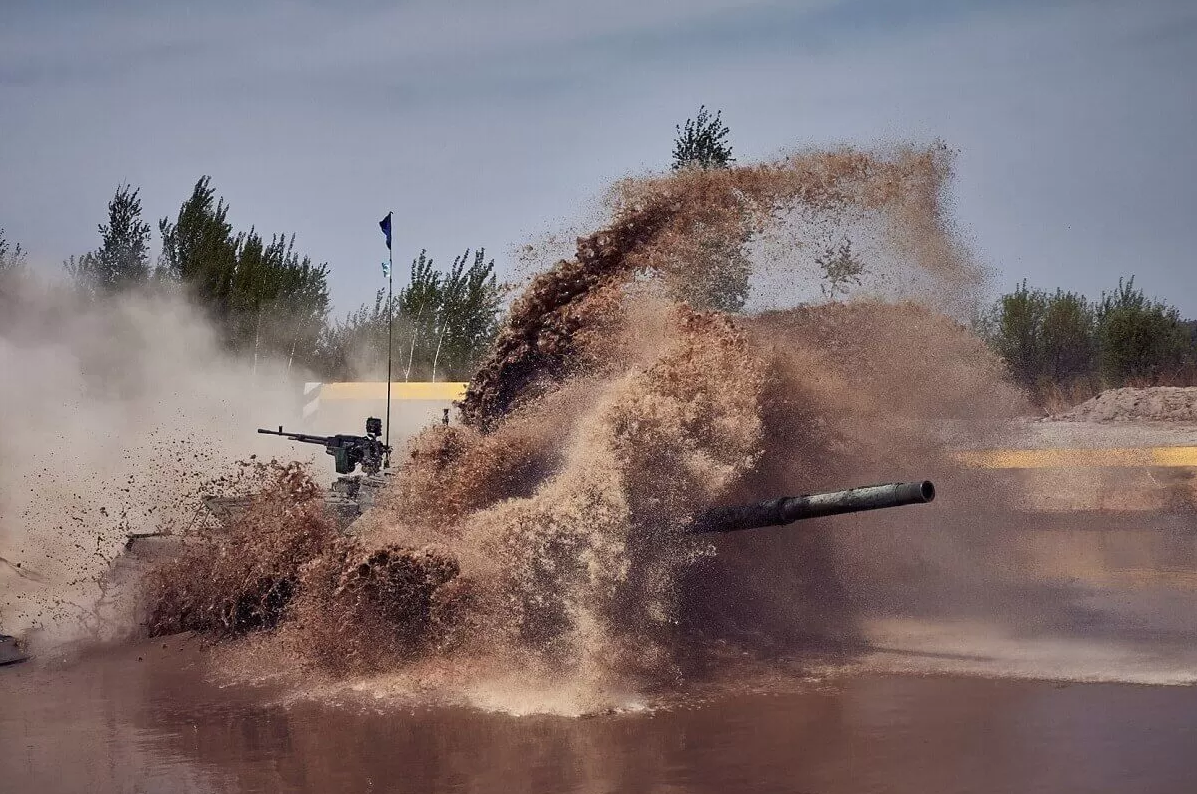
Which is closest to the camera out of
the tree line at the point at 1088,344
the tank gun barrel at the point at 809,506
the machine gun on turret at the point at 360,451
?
the tank gun barrel at the point at 809,506

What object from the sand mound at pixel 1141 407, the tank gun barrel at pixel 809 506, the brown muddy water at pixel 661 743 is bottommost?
the brown muddy water at pixel 661 743

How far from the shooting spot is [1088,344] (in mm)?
31859

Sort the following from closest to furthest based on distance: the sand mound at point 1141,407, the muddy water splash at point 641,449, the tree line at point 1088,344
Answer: the muddy water splash at point 641,449, the sand mound at point 1141,407, the tree line at point 1088,344

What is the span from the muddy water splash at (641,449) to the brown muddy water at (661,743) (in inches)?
34.4

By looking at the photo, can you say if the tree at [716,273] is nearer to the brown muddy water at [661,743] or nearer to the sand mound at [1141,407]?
the brown muddy water at [661,743]

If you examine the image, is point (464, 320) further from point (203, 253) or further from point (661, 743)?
point (661, 743)

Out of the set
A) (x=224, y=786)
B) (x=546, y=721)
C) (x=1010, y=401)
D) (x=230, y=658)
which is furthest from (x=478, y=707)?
(x=1010, y=401)

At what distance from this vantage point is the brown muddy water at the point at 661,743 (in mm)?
7113

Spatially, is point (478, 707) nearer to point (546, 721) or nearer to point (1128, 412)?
point (546, 721)

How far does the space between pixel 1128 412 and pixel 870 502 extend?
17.8 metres

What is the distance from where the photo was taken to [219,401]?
2534 cm

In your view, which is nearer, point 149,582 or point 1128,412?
point 149,582

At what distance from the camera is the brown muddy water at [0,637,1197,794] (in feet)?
23.3

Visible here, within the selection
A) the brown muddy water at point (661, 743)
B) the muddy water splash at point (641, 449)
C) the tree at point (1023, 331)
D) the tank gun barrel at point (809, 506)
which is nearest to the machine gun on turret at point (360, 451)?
the muddy water splash at point (641, 449)
